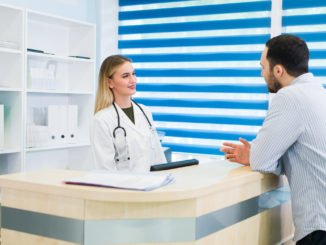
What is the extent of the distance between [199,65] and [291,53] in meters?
2.45

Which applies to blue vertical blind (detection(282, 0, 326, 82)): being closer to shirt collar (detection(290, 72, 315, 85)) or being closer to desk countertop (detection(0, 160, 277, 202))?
shirt collar (detection(290, 72, 315, 85))

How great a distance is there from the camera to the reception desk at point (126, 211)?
1.51 metres

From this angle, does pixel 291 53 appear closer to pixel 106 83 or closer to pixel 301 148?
pixel 301 148

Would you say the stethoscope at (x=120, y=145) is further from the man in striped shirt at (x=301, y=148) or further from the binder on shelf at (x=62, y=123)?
the binder on shelf at (x=62, y=123)

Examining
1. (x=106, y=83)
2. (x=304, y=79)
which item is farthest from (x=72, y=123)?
(x=304, y=79)

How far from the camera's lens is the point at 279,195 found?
2229mm

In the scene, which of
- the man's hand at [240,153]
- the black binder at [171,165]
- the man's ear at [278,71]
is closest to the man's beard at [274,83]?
the man's ear at [278,71]

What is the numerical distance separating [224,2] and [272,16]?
51 cm

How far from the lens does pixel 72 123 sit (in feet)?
13.3

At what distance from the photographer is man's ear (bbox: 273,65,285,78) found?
79.0 inches

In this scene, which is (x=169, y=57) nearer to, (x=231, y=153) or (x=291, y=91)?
(x=231, y=153)

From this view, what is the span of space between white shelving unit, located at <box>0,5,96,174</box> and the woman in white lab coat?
107 centimetres

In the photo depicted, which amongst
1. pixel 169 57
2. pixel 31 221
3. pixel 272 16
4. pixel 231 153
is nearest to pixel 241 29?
pixel 272 16

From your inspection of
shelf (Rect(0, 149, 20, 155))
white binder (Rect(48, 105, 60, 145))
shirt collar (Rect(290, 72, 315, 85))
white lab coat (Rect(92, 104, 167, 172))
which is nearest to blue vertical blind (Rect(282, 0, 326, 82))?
white lab coat (Rect(92, 104, 167, 172))
